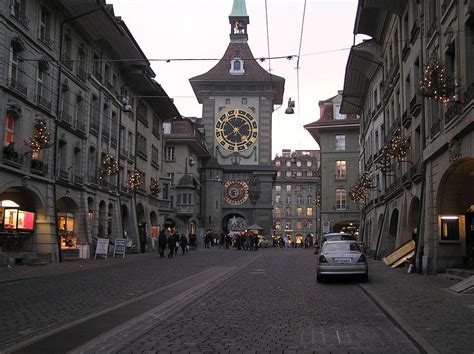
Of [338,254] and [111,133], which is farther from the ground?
[111,133]

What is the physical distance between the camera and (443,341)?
28.6 ft

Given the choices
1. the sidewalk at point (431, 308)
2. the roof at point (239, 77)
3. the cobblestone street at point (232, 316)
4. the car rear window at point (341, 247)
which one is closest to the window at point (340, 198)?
the roof at point (239, 77)

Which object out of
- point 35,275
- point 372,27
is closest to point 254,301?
point 35,275

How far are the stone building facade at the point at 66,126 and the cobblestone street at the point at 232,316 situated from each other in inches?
323

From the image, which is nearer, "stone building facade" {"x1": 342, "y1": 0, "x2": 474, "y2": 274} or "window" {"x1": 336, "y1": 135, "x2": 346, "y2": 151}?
"stone building facade" {"x1": 342, "y1": 0, "x2": 474, "y2": 274}

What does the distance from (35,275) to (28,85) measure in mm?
9582

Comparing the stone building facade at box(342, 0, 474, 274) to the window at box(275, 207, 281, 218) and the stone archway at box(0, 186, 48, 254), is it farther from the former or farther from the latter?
the window at box(275, 207, 281, 218)

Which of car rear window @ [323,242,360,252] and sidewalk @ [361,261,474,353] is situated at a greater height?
car rear window @ [323,242,360,252]

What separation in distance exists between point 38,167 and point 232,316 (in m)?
18.9

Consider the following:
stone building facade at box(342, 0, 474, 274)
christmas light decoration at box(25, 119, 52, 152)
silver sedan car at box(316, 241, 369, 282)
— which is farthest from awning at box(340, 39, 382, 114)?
silver sedan car at box(316, 241, 369, 282)

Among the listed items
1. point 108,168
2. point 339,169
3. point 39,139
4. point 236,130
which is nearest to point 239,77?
point 236,130

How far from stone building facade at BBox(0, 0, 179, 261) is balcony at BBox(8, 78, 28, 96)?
5 cm

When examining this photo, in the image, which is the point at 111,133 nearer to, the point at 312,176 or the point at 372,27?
the point at 372,27

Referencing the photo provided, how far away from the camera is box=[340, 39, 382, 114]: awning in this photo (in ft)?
130
